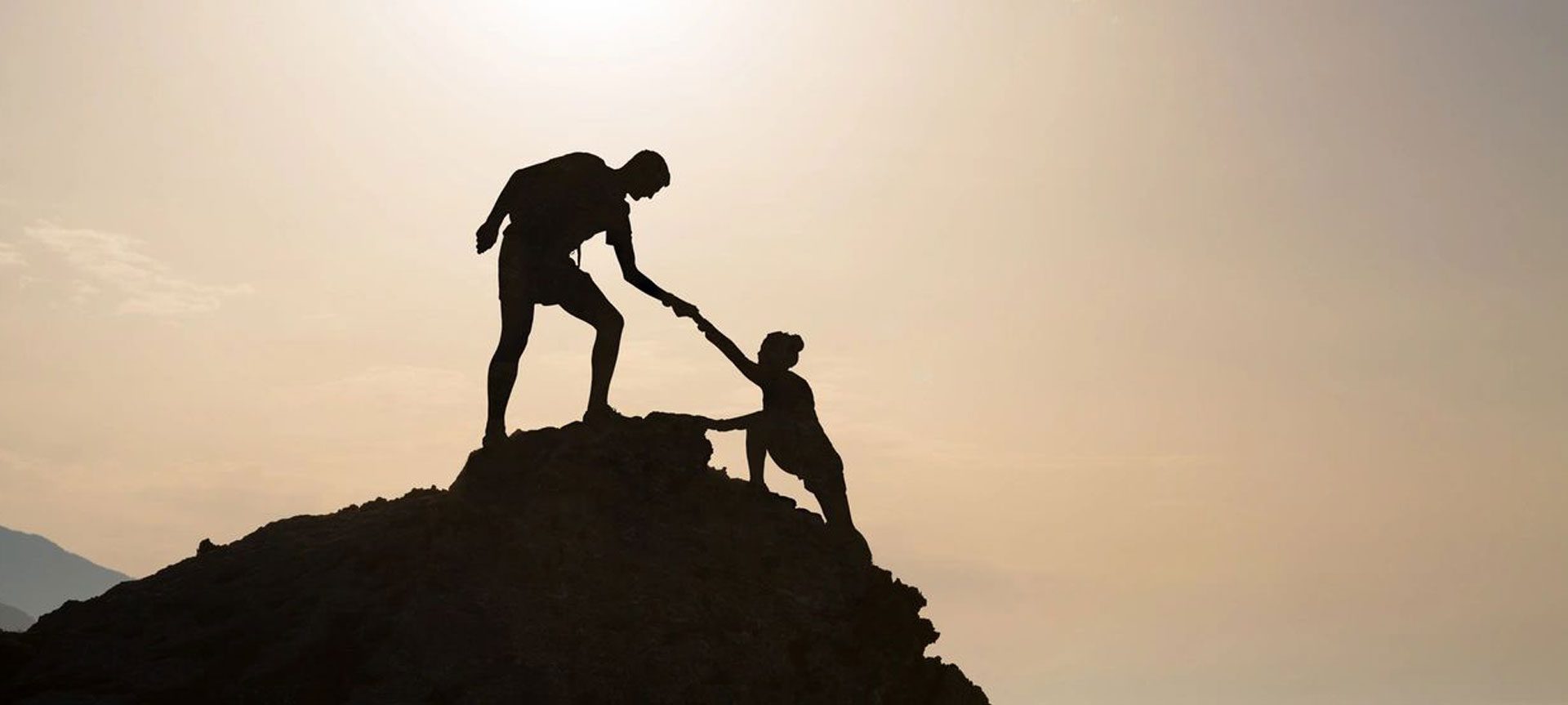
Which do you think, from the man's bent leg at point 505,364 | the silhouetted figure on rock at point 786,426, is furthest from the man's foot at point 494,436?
the silhouetted figure on rock at point 786,426

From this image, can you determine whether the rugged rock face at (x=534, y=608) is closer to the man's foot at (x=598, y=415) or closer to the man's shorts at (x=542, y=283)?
the man's foot at (x=598, y=415)

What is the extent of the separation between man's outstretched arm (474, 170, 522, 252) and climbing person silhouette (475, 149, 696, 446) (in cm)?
1

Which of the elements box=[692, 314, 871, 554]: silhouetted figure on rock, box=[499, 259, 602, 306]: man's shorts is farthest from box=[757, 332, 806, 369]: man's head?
box=[499, 259, 602, 306]: man's shorts

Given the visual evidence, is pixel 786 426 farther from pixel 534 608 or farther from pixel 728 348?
pixel 534 608

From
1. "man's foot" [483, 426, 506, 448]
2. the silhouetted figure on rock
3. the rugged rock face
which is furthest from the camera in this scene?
the silhouetted figure on rock

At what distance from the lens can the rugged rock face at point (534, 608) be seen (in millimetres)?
18312

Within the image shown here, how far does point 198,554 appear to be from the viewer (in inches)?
890

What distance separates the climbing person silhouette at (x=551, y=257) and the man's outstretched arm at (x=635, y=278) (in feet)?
0.11

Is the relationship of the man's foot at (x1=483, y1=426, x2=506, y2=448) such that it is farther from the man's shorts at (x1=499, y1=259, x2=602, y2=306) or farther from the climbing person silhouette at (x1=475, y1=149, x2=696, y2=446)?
the man's shorts at (x1=499, y1=259, x2=602, y2=306)

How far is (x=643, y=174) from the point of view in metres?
22.3

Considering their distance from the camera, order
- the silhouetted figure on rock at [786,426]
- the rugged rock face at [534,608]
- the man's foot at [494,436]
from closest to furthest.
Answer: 1. the rugged rock face at [534,608]
2. the man's foot at [494,436]
3. the silhouetted figure on rock at [786,426]

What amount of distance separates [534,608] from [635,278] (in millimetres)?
5593

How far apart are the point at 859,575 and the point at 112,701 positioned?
34.6ft

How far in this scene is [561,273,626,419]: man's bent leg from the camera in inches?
843
